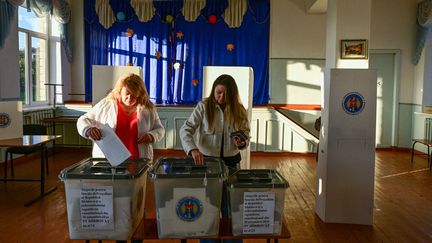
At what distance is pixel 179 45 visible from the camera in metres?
8.07

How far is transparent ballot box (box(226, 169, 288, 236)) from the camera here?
1562 mm

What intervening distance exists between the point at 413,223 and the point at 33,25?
267 inches

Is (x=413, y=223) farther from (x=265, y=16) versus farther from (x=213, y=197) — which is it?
(x=265, y=16)

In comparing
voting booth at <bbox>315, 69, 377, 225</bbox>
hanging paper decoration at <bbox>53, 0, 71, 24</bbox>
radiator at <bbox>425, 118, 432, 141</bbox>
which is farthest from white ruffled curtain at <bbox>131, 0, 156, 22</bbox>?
radiator at <bbox>425, 118, 432, 141</bbox>

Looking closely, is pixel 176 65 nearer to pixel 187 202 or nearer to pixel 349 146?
pixel 349 146

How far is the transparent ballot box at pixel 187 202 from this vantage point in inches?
60.2

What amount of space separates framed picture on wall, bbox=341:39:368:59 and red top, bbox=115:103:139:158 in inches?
133

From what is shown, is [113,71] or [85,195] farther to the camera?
[113,71]

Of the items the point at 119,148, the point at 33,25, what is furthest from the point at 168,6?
the point at 119,148

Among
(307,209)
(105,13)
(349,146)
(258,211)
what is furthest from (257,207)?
(105,13)

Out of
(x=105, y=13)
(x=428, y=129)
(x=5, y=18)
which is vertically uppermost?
(x=105, y=13)

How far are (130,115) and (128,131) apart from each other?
105mm

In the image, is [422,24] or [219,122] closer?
[219,122]

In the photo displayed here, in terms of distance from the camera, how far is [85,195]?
1513mm
